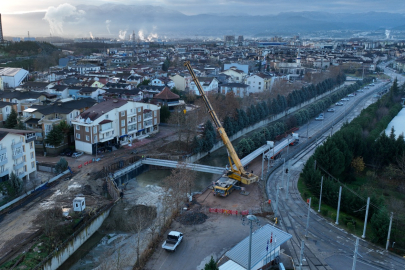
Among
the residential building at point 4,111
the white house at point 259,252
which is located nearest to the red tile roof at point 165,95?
the residential building at point 4,111

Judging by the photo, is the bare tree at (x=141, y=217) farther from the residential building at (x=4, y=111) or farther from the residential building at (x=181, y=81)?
the residential building at (x=181, y=81)

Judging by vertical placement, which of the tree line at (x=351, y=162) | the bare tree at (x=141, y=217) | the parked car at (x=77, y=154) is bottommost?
the bare tree at (x=141, y=217)

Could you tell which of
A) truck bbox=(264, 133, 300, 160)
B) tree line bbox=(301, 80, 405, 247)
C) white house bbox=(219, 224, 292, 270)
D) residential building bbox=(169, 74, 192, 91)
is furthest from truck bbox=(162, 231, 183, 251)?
residential building bbox=(169, 74, 192, 91)

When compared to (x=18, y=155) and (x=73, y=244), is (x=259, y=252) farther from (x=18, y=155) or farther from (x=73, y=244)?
(x=18, y=155)

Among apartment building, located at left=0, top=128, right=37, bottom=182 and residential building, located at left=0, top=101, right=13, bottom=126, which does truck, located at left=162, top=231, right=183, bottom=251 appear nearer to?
apartment building, located at left=0, top=128, right=37, bottom=182

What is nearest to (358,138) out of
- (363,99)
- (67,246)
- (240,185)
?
(240,185)

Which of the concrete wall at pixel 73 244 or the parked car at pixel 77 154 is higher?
the parked car at pixel 77 154
